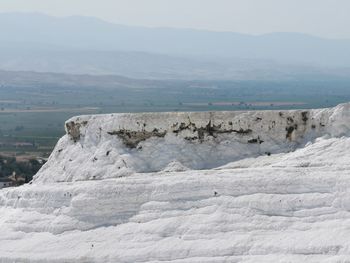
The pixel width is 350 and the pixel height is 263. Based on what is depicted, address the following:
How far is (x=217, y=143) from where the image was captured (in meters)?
19.0

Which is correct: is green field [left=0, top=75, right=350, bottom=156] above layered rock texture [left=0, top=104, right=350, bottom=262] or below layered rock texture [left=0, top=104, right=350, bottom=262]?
below

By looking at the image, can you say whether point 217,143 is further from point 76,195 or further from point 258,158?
point 76,195

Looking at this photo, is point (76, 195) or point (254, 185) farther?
point (76, 195)

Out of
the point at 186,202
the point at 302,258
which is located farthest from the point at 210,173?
the point at 302,258

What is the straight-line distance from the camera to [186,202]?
658 inches

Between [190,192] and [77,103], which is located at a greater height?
[190,192]

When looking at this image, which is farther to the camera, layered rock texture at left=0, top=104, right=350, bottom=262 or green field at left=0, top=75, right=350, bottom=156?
green field at left=0, top=75, right=350, bottom=156

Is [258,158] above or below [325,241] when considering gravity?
above

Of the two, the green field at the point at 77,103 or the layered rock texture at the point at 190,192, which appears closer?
the layered rock texture at the point at 190,192

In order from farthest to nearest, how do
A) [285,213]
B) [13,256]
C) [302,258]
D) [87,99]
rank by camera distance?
[87,99] → [13,256] → [285,213] → [302,258]

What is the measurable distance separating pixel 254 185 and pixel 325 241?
2.37 meters

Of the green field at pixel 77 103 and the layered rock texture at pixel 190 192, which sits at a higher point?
the layered rock texture at pixel 190 192

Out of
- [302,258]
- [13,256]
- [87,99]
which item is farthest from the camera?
[87,99]

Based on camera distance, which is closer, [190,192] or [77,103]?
[190,192]
